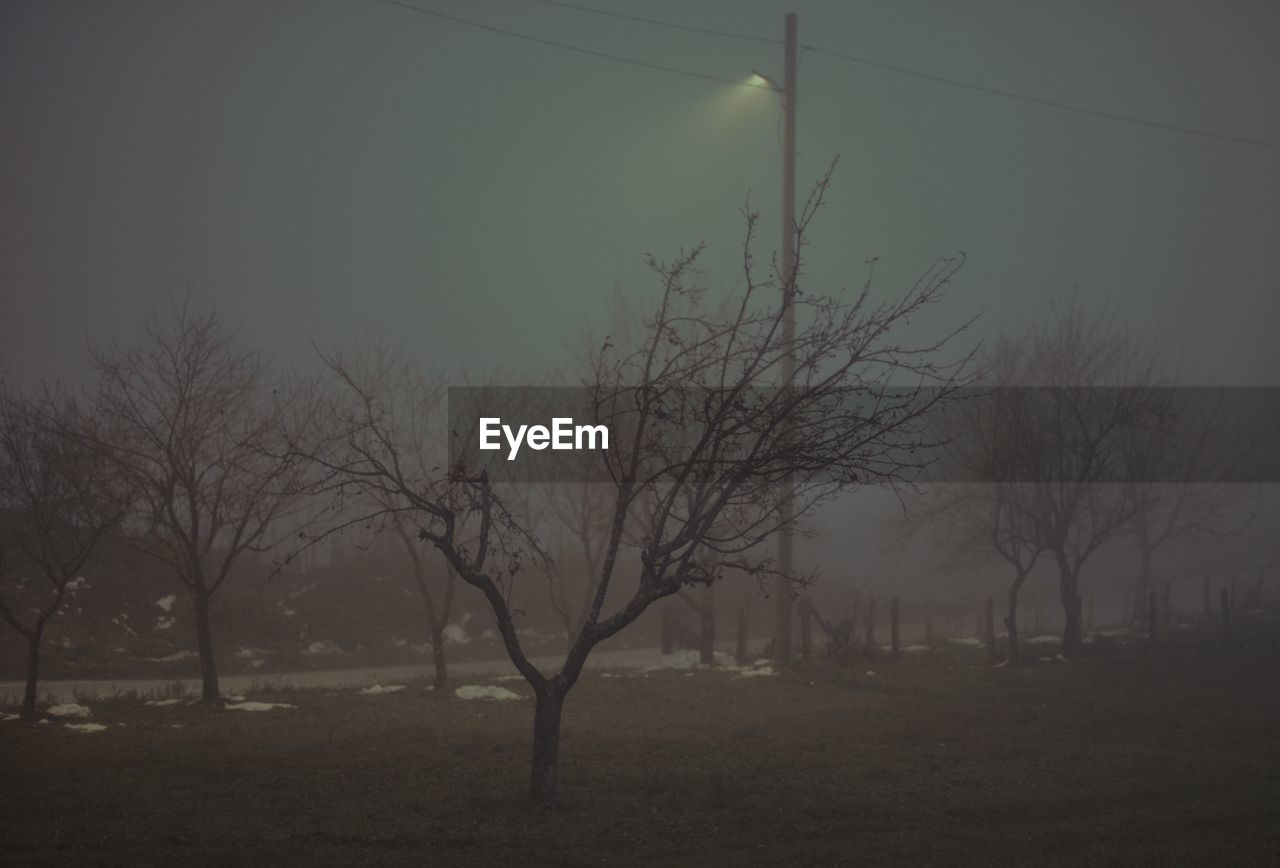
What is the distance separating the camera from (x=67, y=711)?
51.8 feet

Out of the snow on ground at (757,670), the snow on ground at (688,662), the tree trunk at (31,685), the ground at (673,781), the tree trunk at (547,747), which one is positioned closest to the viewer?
the ground at (673,781)

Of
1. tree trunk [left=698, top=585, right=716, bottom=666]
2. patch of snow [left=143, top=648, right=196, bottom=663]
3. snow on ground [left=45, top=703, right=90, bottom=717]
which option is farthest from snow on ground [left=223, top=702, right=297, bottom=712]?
patch of snow [left=143, top=648, right=196, bottom=663]

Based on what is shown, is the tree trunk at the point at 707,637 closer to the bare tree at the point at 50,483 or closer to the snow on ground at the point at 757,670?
the snow on ground at the point at 757,670

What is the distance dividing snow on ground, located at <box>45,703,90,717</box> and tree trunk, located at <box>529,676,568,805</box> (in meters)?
8.66

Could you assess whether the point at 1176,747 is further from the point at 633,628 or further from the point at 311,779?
the point at 633,628

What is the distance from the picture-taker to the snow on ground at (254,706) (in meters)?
16.7

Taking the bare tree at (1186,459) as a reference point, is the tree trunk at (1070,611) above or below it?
below

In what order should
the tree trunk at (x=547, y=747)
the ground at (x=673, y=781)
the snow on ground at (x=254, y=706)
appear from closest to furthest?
the ground at (x=673, y=781) < the tree trunk at (x=547, y=747) < the snow on ground at (x=254, y=706)

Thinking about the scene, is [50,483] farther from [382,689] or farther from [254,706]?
[382,689]

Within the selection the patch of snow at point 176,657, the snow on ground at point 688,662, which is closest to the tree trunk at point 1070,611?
the snow on ground at point 688,662

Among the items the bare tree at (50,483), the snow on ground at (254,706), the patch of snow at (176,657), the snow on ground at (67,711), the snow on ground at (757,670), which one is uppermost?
the bare tree at (50,483)

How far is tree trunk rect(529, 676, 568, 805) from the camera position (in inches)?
405

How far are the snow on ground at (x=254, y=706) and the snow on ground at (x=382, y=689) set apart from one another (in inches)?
90.5

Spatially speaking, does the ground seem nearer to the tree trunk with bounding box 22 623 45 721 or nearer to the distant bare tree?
the tree trunk with bounding box 22 623 45 721
